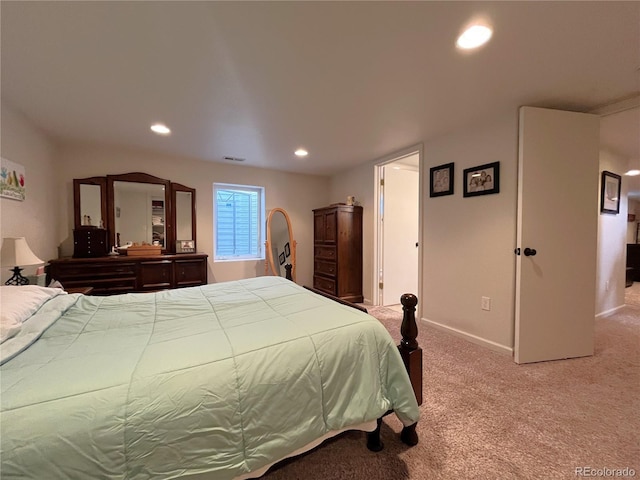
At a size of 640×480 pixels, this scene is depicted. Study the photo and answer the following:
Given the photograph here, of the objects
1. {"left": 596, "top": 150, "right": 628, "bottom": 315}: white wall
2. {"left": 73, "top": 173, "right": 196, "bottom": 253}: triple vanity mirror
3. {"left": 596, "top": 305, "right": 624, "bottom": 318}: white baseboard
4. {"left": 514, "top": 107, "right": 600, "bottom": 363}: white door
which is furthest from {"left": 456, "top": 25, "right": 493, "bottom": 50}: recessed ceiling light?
{"left": 596, "top": 305, "right": 624, "bottom": 318}: white baseboard

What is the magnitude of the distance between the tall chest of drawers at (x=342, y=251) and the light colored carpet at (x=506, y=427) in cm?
182

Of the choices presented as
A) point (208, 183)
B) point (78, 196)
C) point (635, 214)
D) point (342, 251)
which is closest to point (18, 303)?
point (78, 196)

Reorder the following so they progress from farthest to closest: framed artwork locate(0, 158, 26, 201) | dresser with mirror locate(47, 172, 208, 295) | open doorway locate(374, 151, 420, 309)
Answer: open doorway locate(374, 151, 420, 309), dresser with mirror locate(47, 172, 208, 295), framed artwork locate(0, 158, 26, 201)

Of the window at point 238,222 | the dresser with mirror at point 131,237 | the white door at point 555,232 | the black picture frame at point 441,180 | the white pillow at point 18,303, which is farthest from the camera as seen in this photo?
the window at point 238,222

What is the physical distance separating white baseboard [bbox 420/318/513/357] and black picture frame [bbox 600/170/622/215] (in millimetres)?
2405

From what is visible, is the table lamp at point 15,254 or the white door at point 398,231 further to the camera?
the white door at point 398,231

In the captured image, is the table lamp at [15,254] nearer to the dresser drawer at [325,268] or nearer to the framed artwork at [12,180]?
the framed artwork at [12,180]

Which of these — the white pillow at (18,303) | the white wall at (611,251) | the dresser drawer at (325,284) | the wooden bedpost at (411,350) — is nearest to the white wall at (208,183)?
the dresser drawer at (325,284)

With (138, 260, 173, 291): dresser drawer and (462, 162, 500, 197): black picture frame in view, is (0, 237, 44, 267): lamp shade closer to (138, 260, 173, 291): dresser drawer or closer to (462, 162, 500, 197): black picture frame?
(138, 260, 173, 291): dresser drawer

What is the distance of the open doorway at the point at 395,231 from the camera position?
152 inches

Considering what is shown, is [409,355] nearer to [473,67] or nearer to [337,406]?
[337,406]

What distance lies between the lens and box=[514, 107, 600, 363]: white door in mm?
2162

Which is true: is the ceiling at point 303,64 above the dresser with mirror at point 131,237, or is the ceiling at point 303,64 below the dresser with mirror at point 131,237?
above
